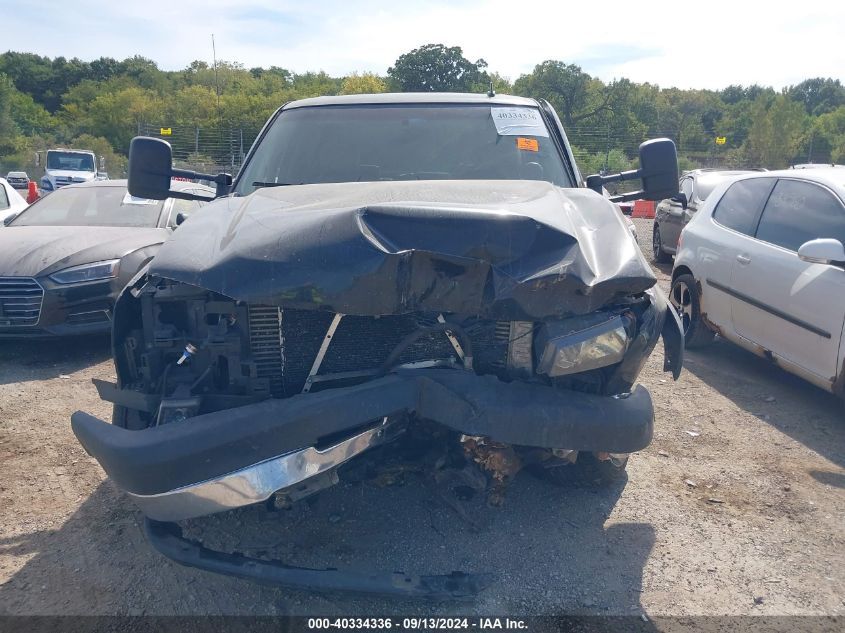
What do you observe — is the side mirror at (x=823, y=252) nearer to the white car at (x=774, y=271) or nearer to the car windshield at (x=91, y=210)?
the white car at (x=774, y=271)

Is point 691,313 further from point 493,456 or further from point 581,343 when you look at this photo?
point 581,343

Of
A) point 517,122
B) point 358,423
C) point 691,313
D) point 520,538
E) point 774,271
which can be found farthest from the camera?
point 691,313

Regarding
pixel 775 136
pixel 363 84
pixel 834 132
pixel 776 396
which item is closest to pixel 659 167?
pixel 776 396

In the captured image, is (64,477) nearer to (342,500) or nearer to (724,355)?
(342,500)

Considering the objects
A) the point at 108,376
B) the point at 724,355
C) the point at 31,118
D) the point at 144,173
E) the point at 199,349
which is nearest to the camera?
the point at 199,349

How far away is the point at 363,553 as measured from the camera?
3.06m

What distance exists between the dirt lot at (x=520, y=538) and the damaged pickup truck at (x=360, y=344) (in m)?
0.43

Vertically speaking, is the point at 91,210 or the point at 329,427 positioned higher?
the point at 91,210

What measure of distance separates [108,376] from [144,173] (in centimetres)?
245

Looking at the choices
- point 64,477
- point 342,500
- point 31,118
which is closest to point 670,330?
point 342,500

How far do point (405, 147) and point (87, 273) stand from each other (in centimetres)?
356

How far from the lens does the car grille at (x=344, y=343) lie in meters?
2.69

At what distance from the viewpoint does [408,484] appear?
350 cm

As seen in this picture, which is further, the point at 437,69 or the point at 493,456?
the point at 437,69
